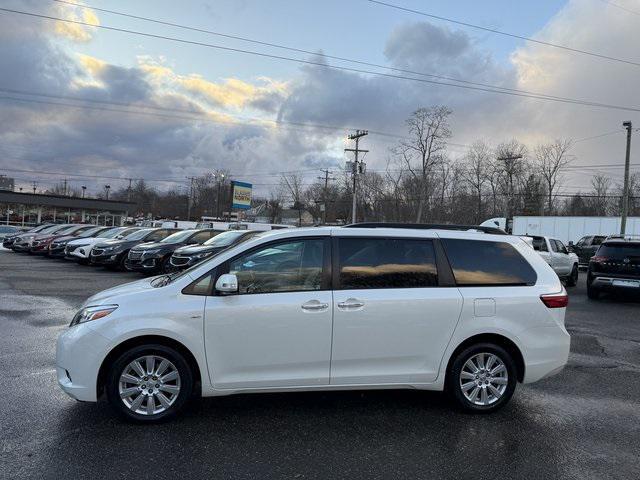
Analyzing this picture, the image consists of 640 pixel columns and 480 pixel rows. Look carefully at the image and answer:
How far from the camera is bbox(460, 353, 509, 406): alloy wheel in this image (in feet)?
15.7

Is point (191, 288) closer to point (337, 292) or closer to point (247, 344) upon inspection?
point (247, 344)

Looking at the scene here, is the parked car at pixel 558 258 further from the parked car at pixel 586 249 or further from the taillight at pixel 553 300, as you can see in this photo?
the taillight at pixel 553 300

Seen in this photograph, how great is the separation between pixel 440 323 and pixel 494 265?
2.89 feet

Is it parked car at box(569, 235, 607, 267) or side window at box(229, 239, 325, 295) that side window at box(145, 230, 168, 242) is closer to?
side window at box(229, 239, 325, 295)

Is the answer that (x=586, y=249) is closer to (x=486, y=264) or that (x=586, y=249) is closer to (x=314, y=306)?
(x=486, y=264)

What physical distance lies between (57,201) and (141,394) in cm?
5956

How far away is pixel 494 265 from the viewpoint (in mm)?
5000

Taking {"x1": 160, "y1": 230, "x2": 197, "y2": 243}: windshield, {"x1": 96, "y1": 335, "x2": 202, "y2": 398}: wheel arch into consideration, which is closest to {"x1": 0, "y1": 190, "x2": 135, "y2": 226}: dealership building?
{"x1": 160, "y1": 230, "x2": 197, "y2": 243}: windshield

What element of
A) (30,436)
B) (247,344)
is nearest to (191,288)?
(247,344)

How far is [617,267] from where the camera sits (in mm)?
12797

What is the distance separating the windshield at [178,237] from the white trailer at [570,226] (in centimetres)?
2172

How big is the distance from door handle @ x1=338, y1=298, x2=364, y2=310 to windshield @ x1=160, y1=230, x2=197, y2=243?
542 inches

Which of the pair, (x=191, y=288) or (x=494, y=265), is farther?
(x=494, y=265)

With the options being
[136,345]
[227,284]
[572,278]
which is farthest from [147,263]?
[572,278]
